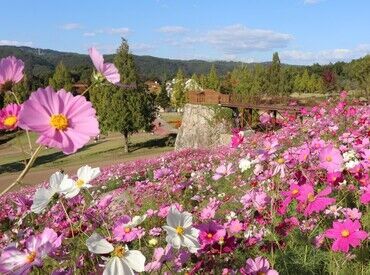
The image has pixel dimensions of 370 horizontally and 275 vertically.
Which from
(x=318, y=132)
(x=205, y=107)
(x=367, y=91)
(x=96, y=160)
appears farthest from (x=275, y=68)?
(x=318, y=132)

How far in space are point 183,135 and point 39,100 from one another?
30.7m

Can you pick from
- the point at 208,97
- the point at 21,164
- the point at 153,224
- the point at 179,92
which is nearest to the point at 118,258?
the point at 153,224

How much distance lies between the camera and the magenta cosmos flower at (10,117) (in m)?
1.05

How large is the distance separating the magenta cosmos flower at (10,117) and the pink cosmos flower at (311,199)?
0.98m

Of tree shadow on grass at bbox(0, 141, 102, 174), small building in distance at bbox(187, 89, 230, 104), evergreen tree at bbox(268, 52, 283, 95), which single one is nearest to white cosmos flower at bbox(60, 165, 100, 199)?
small building in distance at bbox(187, 89, 230, 104)

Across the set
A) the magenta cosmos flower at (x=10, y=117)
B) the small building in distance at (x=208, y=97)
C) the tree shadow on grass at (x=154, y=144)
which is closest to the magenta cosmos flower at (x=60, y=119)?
the magenta cosmos flower at (x=10, y=117)

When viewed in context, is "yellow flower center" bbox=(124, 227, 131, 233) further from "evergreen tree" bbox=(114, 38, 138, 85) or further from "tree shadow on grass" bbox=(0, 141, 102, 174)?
"evergreen tree" bbox=(114, 38, 138, 85)

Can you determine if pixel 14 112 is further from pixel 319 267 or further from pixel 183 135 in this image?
pixel 183 135

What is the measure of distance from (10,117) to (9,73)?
133mm

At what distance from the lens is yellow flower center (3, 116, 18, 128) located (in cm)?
105

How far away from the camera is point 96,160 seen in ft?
100

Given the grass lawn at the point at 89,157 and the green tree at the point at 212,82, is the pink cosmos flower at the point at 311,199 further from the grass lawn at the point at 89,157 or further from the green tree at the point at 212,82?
the green tree at the point at 212,82

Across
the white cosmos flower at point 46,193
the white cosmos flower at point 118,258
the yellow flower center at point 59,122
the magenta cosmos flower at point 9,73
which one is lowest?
the white cosmos flower at point 118,258

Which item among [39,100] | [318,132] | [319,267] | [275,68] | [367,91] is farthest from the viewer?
[275,68]
